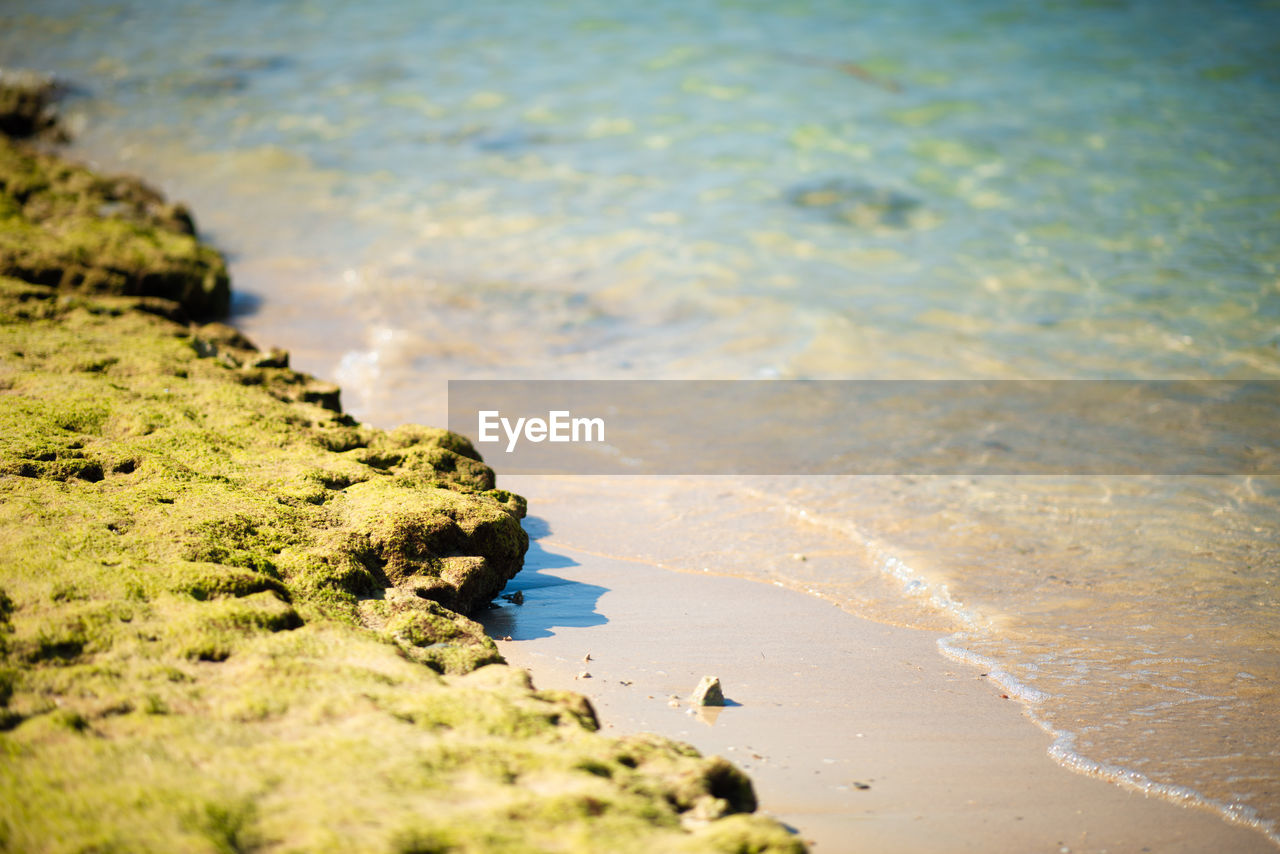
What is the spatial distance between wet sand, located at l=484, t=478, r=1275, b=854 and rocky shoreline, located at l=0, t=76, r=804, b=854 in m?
0.39

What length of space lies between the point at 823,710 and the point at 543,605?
1222 millimetres

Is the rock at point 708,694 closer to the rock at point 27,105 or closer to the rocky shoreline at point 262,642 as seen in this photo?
the rocky shoreline at point 262,642

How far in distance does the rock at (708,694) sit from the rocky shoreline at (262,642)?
0.64 metres

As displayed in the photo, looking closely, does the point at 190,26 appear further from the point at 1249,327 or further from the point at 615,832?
the point at 615,832

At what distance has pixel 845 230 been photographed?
934cm

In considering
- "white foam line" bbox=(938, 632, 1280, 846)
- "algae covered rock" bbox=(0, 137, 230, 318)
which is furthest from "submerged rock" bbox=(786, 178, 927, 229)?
"white foam line" bbox=(938, 632, 1280, 846)

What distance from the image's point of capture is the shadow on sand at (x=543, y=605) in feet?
12.3

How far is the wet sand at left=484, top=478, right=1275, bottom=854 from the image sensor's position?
9.18 ft

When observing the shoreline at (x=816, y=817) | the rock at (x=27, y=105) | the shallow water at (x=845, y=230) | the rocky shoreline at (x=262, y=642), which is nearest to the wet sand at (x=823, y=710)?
the shoreline at (x=816, y=817)

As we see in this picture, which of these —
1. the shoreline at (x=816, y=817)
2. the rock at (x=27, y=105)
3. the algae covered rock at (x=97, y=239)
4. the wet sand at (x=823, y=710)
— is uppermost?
the rock at (x=27, y=105)

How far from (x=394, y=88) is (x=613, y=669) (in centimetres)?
1167

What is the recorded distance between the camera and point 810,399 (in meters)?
6.48

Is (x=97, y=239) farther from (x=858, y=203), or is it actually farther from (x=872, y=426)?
(x=858, y=203)

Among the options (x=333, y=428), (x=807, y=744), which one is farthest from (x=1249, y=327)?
(x=333, y=428)
